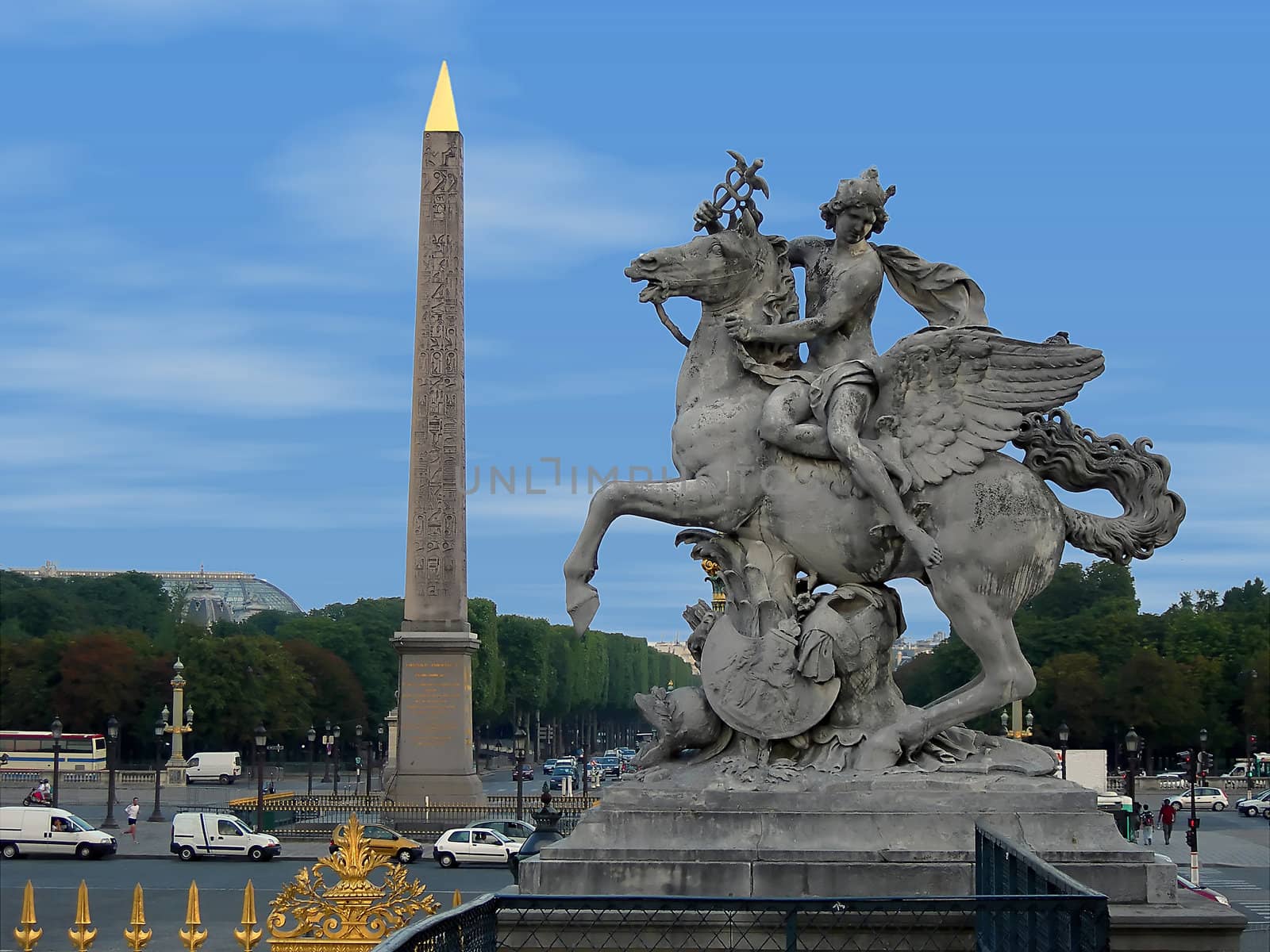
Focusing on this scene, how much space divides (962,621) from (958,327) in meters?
1.47

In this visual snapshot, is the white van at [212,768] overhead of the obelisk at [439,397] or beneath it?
beneath

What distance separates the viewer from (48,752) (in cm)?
6475

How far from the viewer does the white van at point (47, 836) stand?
35219mm

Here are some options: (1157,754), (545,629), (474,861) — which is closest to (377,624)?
(545,629)

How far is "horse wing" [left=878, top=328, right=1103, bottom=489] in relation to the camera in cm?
898

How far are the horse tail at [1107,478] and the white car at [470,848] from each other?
2404 centimetres

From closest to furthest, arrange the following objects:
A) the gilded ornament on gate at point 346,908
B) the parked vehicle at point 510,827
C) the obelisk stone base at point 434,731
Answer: the gilded ornament on gate at point 346,908 → the parked vehicle at point 510,827 → the obelisk stone base at point 434,731

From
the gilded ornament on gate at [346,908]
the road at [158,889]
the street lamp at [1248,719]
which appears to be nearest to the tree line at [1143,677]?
the street lamp at [1248,719]

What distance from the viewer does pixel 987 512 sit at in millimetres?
8945

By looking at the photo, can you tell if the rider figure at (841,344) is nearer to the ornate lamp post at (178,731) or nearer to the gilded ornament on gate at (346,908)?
the gilded ornament on gate at (346,908)

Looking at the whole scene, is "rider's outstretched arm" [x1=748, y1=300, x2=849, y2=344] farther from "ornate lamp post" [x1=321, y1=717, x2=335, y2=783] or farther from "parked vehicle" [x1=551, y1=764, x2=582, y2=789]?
"ornate lamp post" [x1=321, y1=717, x2=335, y2=783]

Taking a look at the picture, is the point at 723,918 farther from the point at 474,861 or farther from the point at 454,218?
the point at 454,218

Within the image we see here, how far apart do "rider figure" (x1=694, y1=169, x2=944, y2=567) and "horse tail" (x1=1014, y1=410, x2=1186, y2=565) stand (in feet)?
2.75

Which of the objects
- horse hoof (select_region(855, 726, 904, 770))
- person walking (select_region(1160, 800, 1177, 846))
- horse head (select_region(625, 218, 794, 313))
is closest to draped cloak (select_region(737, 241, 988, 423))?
horse head (select_region(625, 218, 794, 313))
